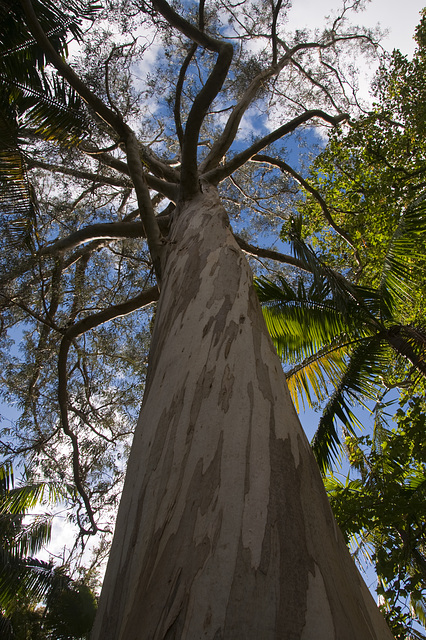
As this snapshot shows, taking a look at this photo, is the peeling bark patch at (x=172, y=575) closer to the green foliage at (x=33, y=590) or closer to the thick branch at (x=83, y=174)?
the green foliage at (x=33, y=590)

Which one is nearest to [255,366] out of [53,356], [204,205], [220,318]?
[220,318]

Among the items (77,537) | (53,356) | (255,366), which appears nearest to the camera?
(255,366)

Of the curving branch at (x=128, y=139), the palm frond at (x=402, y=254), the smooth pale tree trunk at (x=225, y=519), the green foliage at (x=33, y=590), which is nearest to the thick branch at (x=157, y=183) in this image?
the curving branch at (x=128, y=139)

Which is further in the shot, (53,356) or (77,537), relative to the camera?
(53,356)

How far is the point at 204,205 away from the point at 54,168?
14.8ft

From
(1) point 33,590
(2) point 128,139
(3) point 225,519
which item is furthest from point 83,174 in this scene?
(3) point 225,519

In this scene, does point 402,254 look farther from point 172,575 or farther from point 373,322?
point 172,575

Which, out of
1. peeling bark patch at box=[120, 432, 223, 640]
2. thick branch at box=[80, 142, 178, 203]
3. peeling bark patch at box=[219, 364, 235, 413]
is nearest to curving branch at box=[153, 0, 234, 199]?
thick branch at box=[80, 142, 178, 203]

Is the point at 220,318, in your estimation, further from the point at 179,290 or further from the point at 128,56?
the point at 128,56

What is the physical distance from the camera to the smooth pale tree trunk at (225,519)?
2.55ft

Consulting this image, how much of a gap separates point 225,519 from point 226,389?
441 mm

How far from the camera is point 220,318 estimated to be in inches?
65.4

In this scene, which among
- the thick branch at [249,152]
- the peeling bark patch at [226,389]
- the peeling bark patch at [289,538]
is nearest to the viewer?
the peeling bark patch at [289,538]

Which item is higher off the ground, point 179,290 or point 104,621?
point 179,290
